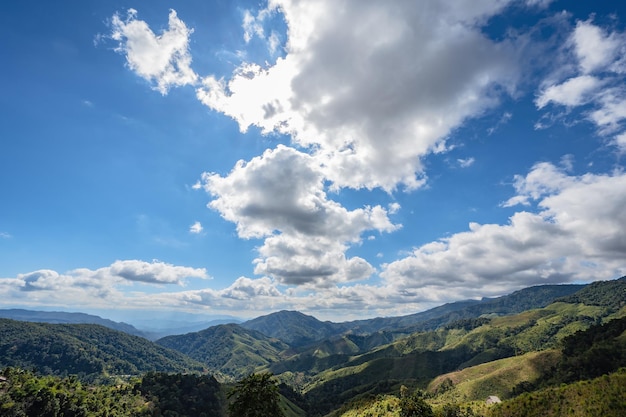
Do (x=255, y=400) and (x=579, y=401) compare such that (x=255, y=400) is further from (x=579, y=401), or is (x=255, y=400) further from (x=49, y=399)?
(x=49, y=399)

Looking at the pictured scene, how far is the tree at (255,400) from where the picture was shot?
54.0 m

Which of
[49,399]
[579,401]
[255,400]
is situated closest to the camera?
[255,400]

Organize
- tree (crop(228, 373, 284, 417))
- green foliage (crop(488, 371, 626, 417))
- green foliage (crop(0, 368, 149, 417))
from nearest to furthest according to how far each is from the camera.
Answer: tree (crop(228, 373, 284, 417)), green foliage (crop(488, 371, 626, 417)), green foliage (crop(0, 368, 149, 417))

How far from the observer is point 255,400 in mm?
54375

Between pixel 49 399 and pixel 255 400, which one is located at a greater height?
pixel 255 400

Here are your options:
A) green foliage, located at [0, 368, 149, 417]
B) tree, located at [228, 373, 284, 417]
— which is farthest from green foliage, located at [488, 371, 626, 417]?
green foliage, located at [0, 368, 149, 417]

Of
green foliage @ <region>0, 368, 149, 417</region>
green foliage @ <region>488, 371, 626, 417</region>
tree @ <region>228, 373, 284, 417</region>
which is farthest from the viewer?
green foliage @ <region>0, 368, 149, 417</region>

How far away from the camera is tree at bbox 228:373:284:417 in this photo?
177 ft

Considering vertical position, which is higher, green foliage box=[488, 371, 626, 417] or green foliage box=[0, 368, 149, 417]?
green foliage box=[488, 371, 626, 417]

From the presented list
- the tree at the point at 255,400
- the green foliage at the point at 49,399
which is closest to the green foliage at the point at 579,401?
the tree at the point at 255,400

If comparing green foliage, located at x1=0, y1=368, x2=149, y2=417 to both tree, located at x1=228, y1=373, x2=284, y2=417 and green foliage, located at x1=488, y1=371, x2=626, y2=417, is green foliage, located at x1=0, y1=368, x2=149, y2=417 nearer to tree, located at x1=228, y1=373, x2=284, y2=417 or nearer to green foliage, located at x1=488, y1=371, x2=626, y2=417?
tree, located at x1=228, y1=373, x2=284, y2=417

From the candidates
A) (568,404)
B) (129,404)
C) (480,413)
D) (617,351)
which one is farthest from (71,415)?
(617,351)

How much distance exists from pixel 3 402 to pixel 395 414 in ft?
527

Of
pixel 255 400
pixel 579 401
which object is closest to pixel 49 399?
pixel 255 400
